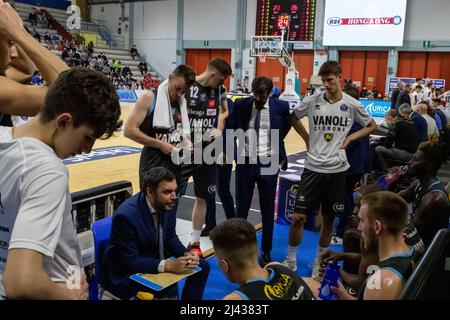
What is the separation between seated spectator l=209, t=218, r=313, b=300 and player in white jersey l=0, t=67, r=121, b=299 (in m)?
0.79

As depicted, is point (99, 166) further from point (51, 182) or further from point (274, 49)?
point (274, 49)

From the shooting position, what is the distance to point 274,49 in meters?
22.4

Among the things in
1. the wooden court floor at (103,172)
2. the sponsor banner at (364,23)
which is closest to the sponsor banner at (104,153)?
the wooden court floor at (103,172)

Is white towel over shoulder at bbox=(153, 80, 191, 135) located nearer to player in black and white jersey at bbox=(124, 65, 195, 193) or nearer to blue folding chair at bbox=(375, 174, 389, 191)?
player in black and white jersey at bbox=(124, 65, 195, 193)

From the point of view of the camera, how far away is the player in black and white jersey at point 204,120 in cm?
442

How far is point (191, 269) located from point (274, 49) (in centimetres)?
2079

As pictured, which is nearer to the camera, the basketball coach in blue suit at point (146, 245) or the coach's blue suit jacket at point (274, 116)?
the basketball coach in blue suit at point (146, 245)

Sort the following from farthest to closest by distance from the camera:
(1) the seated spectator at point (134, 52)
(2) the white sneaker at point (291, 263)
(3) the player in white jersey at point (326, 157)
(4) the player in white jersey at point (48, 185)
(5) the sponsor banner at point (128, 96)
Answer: (1) the seated spectator at point (134, 52), (5) the sponsor banner at point (128, 96), (2) the white sneaker at point (291, 263), (3) the player in white jersey at point (326, 157), (4) the player in white jersey at point (48, 185)

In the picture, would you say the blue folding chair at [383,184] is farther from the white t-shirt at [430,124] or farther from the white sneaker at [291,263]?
the white t-shirt at [430,124]

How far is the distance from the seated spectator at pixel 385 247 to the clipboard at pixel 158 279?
82 cm

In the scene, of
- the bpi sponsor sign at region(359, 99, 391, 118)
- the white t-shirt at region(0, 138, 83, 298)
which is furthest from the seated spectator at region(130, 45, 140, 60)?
the white t-shirt at region(0, 138, 83, 298)

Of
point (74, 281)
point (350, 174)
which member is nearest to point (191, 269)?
point (74, 281)

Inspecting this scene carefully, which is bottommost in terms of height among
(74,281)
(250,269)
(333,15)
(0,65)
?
(250,269)

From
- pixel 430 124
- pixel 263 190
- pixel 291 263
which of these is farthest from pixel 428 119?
pixel 291 263
